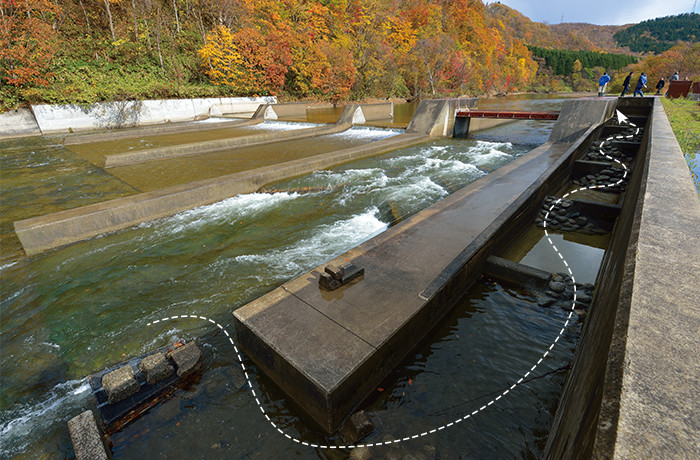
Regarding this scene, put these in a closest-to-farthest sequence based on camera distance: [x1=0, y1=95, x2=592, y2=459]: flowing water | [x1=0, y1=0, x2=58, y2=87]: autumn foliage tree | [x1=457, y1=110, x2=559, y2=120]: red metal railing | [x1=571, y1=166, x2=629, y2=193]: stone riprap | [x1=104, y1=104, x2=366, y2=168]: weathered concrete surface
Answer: [x1=0, y1=95, x2=592, y2=459]: flowing water < [x1=571, y1=166, x2=629, y2=193]: stone riprap < [x1=104, y1=104, x2=366, y2=168]: weathered concrete surface < [x1=457, y1=110, x2=559, y2=120]: red metal railing < [x1=0, y1=0, x2=58, y2=87]: autumn foliage tree

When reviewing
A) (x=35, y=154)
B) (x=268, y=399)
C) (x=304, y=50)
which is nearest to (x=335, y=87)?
(x=304, y=50)

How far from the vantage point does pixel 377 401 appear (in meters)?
3.43

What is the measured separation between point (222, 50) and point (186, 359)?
3445 centimetres

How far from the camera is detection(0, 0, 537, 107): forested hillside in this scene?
2067cm

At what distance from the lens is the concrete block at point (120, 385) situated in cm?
321

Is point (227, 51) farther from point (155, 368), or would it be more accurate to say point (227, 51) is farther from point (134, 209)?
point (155, 368)

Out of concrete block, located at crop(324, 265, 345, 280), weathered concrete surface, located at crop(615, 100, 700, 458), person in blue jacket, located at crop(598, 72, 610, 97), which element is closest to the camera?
weathered concrete surface, located at crop(615, 100, 700, 458)

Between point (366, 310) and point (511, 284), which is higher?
point (366, 310)

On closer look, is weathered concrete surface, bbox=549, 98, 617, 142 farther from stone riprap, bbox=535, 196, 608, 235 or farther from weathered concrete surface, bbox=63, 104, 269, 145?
weathered concrete surface, bbox=63, 104, 269, 145

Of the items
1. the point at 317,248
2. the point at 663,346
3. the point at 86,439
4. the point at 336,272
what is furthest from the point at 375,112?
the point at 663,346

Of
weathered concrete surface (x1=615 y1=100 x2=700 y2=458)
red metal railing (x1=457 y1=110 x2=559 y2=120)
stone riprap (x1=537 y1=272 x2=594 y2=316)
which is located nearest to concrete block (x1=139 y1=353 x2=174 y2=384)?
weathered concrete surface (x1=615 y1=100 x2=700 y2=458)

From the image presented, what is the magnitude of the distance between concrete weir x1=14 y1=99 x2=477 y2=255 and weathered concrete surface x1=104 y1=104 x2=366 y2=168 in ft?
18.7

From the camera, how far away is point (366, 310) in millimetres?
3877

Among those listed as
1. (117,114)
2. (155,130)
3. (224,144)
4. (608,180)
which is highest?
(117,114)
